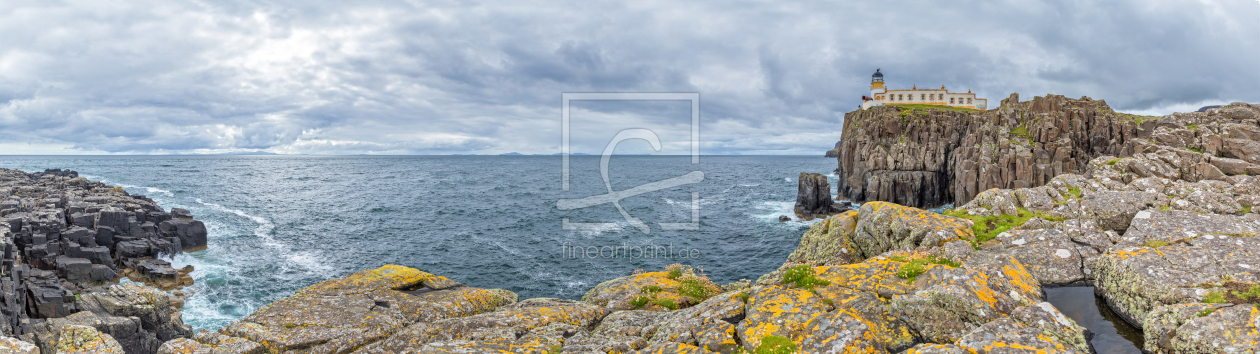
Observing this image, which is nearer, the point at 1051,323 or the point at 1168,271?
the point at 1051,323

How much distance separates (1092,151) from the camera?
66.8m

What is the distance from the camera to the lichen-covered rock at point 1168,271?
9.70m

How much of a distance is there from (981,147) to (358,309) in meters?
72.6

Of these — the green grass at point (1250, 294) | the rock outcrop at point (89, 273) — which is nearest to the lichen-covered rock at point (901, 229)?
the green grass at point (1250, 294)

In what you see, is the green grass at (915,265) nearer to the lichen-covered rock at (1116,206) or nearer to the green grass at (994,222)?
the green grass at (994,222)

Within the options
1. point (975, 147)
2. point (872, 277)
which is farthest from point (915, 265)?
point (975, 147)

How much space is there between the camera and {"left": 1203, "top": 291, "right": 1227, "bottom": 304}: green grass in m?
8.96

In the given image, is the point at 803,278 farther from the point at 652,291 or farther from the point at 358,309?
the point at 358,309

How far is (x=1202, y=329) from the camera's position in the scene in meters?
8.07

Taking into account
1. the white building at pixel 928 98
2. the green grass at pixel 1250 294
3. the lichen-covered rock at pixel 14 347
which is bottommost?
the lichen-covered rock at pixel 14 347

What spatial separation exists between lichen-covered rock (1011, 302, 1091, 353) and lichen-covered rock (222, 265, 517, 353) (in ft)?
39.5

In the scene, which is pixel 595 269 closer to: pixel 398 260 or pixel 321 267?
pixel 398 260

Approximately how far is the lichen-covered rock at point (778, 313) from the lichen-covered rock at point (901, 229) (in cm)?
609

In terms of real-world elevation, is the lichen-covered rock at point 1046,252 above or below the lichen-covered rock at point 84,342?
above
